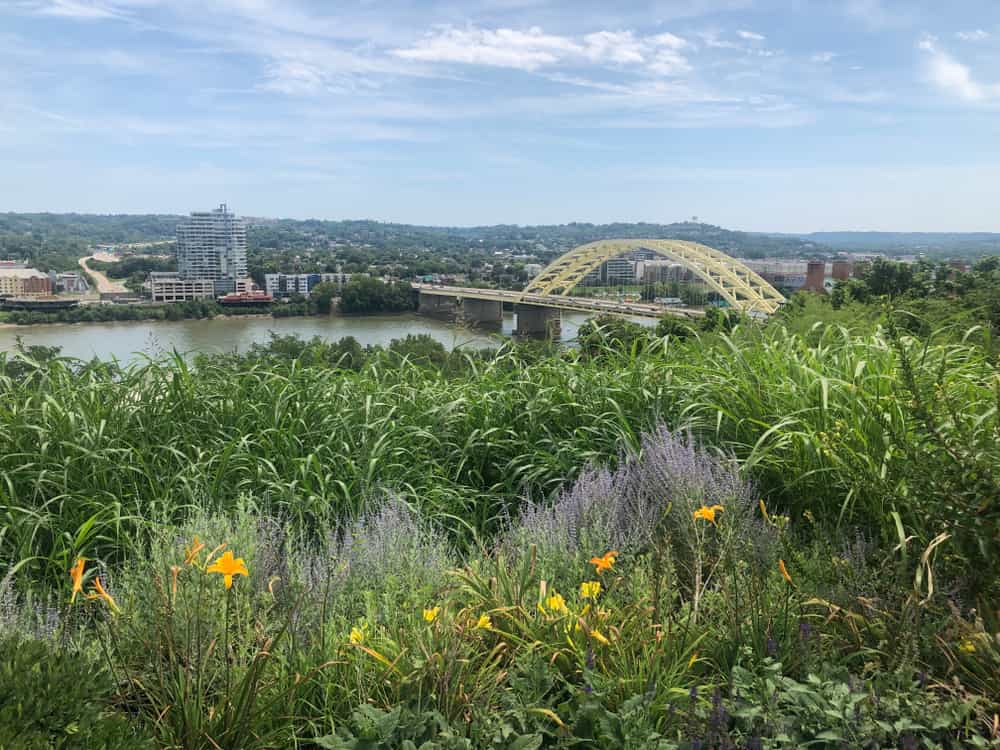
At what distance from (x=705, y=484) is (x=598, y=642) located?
107cm

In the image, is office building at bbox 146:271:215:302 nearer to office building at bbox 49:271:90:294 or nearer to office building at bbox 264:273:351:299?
office building at bbox 49:271:90:294

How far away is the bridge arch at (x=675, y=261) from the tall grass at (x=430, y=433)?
93.6 ft

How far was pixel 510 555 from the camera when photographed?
2582 mm

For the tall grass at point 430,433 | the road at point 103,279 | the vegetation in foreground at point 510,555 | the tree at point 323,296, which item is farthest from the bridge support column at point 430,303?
the vegetation in foreground at point 510,555

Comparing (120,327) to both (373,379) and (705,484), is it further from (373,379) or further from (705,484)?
(705,484)

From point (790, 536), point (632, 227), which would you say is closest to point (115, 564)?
point (790, 536)

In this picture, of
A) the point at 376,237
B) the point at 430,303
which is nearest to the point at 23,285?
the point at 430,303

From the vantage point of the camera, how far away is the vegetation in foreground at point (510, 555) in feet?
5.37

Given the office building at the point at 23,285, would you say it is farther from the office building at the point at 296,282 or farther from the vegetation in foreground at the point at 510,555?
the vegetation in foreground at the point at 510,555

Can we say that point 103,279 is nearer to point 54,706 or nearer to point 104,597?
point 104,597

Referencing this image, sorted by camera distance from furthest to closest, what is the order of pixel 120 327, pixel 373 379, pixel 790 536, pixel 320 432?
pixel 120 327 → pixel 373 379 → pixel 320 432 → pixel 790 536

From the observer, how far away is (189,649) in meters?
1.76

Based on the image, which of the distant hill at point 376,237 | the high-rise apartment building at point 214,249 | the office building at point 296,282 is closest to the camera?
the office building at point 296,282

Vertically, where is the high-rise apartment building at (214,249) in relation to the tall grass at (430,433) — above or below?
above
